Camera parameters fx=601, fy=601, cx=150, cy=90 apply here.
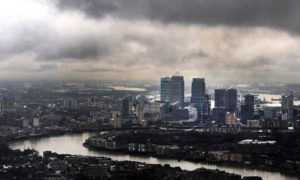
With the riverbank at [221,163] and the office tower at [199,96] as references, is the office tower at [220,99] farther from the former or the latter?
the riverbank at [221,163]

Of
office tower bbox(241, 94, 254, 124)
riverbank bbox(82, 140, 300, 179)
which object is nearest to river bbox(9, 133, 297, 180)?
riverbank bbox(82, 140, 300, 179)

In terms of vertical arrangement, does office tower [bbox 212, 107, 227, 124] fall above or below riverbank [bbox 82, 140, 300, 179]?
above

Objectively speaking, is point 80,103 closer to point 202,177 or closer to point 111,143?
point 111,143

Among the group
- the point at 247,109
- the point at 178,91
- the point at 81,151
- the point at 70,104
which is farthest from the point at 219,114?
the point at 81,151

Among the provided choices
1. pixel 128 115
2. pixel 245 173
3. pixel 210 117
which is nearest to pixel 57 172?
pixel 245 173

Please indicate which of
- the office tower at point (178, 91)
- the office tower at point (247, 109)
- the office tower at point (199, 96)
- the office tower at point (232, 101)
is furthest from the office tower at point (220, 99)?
the office tower at point (178, 91)

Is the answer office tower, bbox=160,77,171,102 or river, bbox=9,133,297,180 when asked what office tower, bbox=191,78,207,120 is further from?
river, bbox=9,133,297,180
